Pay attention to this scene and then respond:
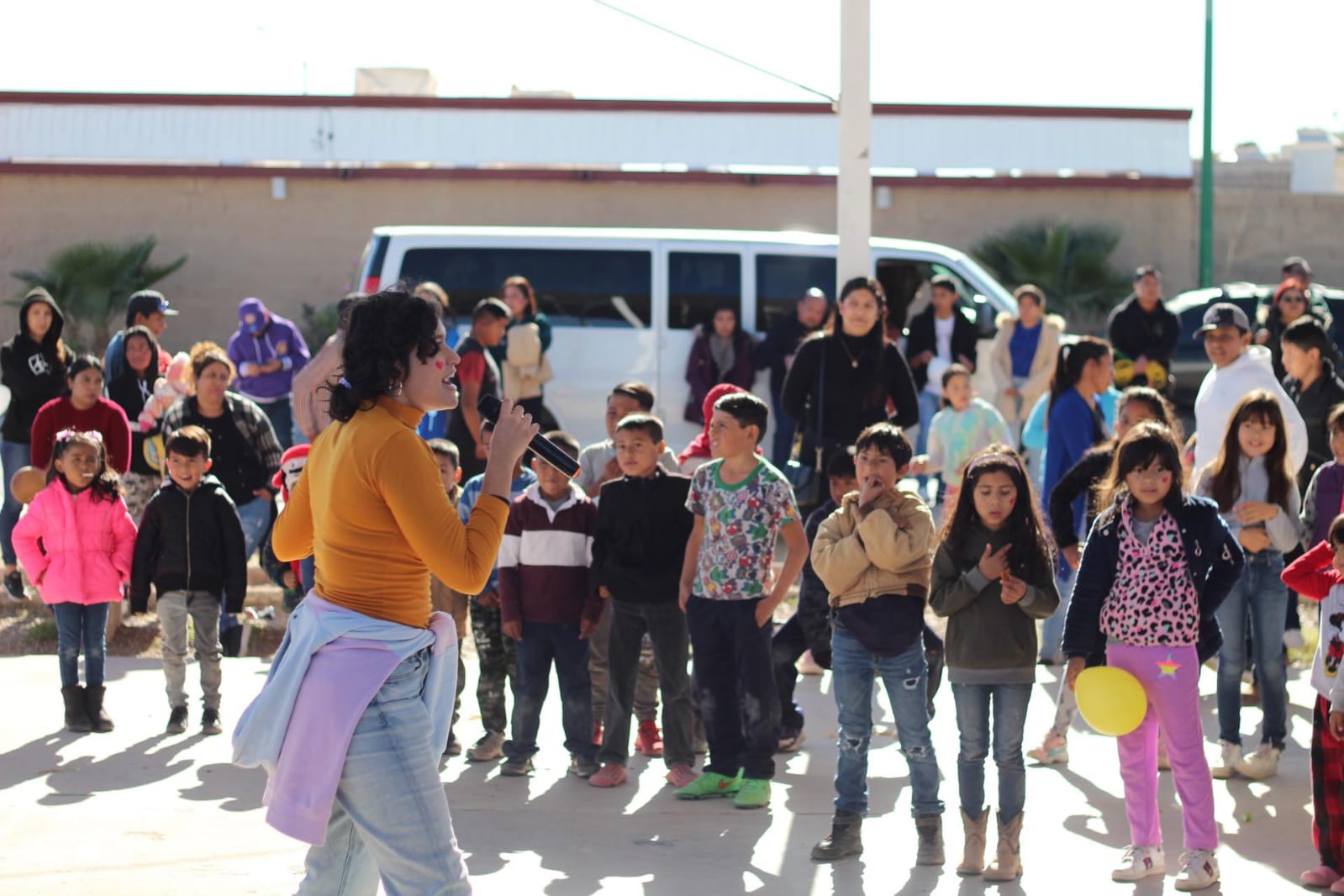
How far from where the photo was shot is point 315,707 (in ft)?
12.3

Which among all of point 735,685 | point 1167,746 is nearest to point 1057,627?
point 735,685

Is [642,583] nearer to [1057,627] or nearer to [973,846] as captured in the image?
[973,846]

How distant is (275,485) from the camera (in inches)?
343

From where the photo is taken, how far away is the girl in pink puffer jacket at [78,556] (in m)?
7.73

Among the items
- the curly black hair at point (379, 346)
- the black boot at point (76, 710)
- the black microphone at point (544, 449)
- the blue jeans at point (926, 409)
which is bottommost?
the black boot at point (76, 710)

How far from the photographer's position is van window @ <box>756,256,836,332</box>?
39.7ft

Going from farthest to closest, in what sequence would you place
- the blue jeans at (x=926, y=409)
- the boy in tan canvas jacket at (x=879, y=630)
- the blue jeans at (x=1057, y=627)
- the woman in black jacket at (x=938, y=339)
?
the blue jeans at (x=926, y=409) < the woman in black jacket at (x=938, y=339) < the blue jeans at (x=1057, y=627) < the boy in tan canvas jacket at (x=879, y=630)

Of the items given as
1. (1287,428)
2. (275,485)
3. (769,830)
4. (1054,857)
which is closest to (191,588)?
(275,485)

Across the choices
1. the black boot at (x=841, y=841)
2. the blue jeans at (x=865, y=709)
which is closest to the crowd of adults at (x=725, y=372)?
the blue jeans at (x=865, y=709)

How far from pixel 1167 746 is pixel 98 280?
17.2 metres

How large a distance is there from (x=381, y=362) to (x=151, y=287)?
1770cm

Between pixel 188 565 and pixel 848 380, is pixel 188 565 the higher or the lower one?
the lower one

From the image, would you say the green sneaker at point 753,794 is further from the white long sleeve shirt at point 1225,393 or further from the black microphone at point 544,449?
the black microphone at point 544,449

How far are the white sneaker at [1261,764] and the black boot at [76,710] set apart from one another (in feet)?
16.7
